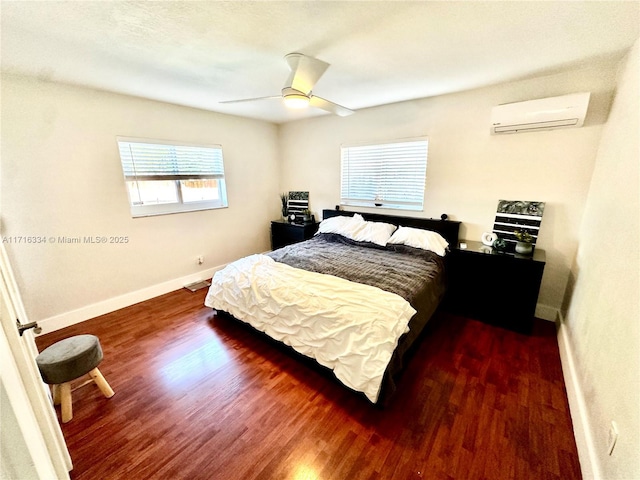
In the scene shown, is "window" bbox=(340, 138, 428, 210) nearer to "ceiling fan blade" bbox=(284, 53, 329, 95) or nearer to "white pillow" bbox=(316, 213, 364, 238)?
"white pillow" bbox=(316, 213, 364, 238)

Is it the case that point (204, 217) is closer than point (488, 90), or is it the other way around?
point (488, 90)

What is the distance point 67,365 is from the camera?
1.58m

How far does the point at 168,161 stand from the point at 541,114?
415cm

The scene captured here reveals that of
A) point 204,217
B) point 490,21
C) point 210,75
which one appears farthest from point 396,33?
point 204,217

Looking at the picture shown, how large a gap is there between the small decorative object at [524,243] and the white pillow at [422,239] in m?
0.65

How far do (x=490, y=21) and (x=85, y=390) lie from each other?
12.3ft

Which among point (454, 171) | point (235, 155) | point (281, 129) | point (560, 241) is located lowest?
point (560, 241)

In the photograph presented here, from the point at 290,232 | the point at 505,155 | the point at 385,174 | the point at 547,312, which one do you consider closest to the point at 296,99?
the point at 385,174

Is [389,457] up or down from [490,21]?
down

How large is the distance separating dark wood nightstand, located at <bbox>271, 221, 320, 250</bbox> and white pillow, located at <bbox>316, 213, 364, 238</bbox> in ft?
1.71

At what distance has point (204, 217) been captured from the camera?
12.3ft

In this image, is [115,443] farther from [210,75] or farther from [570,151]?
[570,151]

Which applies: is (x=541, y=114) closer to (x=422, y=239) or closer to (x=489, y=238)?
(x=489, y=238)

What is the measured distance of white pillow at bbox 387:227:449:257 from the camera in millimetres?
2836
